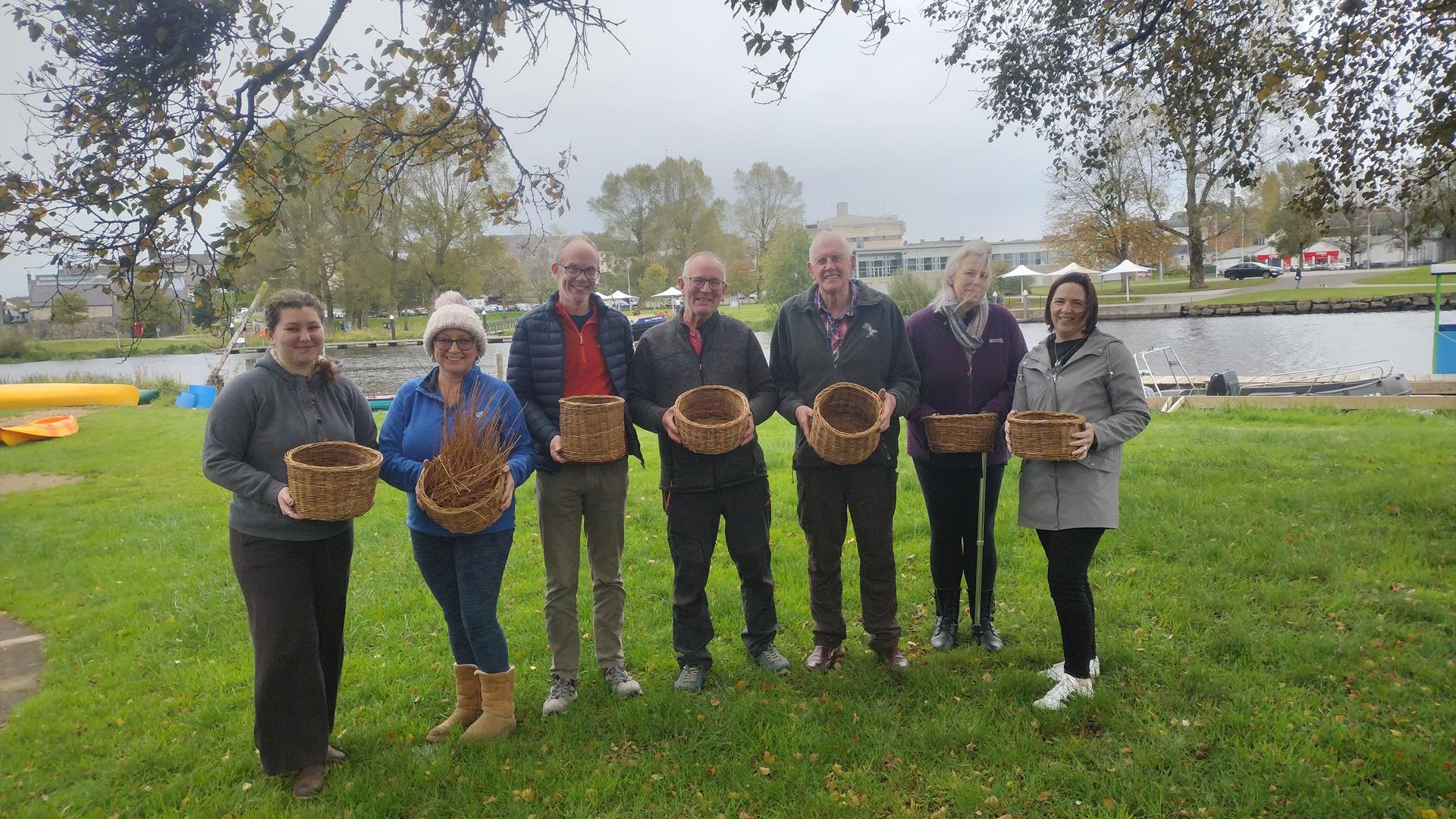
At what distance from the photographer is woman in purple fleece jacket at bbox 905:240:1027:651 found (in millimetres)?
4289

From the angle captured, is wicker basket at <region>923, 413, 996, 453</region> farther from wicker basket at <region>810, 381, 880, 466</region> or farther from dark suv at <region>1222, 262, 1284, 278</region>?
dark suv at <region>1222, 262, 1284, 278</region>

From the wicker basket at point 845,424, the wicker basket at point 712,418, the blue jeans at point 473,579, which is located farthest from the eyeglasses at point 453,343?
the wicker basket at point 845,424

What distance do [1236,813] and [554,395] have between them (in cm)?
331

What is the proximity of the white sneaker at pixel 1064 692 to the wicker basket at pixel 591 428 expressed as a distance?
2.31 metres

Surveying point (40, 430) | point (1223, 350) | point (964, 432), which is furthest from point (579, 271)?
point (1223, 350)

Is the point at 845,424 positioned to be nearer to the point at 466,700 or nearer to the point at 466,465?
the point at 466,465

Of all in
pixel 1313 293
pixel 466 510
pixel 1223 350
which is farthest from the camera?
pixel 1313 293

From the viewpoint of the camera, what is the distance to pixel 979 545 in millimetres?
4281

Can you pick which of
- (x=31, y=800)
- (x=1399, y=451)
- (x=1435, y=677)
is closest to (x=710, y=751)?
(x=31, y=800)

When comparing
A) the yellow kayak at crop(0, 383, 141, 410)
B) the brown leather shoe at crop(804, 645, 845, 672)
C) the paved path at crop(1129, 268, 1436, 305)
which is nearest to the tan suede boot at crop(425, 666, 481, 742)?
the brown leather shoe at crop(804, 645, 845, 672)

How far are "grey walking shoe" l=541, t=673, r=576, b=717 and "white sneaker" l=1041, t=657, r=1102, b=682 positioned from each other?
234 cm

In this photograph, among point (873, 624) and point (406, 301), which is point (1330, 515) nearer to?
point (873, 624)

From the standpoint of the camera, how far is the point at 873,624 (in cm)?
430

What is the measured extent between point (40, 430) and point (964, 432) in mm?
17605
